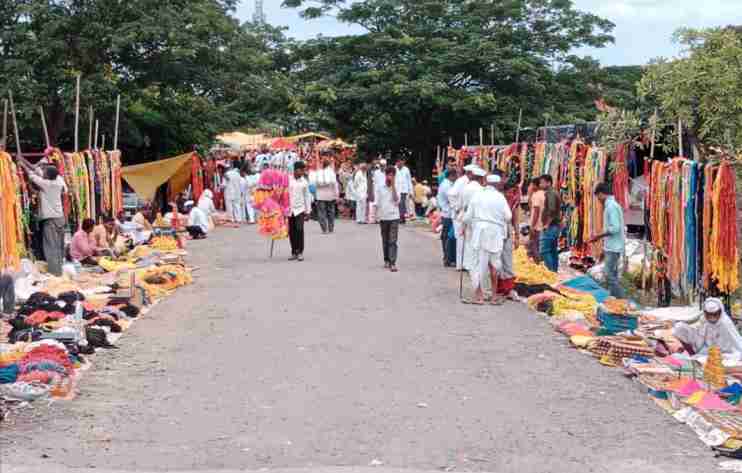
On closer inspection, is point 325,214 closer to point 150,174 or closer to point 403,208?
point 150,174

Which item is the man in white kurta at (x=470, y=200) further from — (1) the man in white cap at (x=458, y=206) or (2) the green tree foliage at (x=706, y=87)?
(2) the green tree foliage at (x=706, y=87)

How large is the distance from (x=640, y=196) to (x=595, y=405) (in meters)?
9.40

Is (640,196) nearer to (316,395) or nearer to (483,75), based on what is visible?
(316,395)

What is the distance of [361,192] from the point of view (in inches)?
1161

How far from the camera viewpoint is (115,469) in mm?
6230

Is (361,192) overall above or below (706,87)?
below

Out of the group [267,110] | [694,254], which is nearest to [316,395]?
[694,254]

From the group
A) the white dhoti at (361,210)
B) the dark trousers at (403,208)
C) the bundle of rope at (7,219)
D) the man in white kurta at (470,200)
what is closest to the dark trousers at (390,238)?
the man in white kurta at (470,200)

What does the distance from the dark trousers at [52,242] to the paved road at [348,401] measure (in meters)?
2.78

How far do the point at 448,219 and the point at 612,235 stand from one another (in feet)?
14.1

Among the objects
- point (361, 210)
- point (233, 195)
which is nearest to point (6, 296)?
point (233, 195)

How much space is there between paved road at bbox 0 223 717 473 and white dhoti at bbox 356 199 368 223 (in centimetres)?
1645

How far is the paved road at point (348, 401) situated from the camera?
6.57 meters

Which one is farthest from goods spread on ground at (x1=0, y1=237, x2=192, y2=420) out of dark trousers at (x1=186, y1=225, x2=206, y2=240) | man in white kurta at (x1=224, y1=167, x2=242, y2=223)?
man in white kurta at (x1=224, y1=167, x2=242, y2=223)
